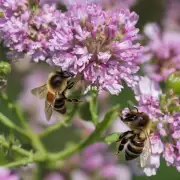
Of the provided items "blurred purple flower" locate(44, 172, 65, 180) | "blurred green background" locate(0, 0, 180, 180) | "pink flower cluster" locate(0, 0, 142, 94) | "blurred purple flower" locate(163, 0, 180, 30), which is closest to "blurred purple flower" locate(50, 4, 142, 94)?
"pink flower cluster" locate(0, 0, 142, 94)

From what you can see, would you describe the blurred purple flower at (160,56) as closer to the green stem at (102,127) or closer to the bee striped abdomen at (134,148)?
the green stem at (102,127)

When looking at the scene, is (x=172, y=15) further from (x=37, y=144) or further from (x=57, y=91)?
(x=57, y=91)

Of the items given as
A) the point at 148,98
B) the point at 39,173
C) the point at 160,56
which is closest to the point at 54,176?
the point at 39,173

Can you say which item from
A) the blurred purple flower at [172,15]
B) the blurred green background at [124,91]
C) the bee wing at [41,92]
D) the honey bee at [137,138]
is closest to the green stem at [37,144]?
the bee wing at [41,92]

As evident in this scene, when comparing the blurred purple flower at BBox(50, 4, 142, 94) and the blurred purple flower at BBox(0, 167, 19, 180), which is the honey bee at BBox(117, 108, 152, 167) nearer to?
the blurred purple flower at BBox(50, 4, 142, 94)

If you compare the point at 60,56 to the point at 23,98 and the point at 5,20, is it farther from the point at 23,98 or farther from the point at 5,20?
the point at 23,98
